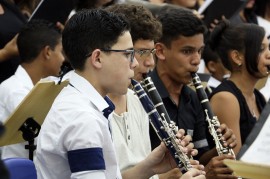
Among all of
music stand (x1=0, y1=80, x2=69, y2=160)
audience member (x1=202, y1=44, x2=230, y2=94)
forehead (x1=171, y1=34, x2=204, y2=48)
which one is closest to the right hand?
music stand (x1=0, y1=80, x2=69, y2=160)

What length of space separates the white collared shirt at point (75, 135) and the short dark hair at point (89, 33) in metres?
0.10

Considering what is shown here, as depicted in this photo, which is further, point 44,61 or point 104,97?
point 44,61

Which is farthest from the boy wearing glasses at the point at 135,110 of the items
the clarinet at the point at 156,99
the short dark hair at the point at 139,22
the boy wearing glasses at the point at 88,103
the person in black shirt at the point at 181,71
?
the person in black shirt at the point at 181,71

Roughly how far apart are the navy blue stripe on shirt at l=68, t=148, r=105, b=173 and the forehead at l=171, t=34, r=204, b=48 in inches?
79.7

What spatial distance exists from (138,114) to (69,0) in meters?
1.99

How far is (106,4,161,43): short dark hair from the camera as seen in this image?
14.8 feet

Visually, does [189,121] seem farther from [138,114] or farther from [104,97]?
[104,97]

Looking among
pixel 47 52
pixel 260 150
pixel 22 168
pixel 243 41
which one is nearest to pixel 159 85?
pixel 243 41

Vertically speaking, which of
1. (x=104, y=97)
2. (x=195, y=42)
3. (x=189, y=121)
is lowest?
(x=189, y=121)

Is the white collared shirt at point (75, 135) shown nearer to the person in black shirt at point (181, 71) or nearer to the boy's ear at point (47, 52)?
the person in black shirt at point (181, 71)

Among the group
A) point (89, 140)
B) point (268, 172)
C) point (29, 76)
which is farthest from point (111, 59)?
point (29, 76)

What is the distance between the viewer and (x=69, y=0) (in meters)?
5.99

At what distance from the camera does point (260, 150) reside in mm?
2838

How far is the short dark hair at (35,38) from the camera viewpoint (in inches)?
227
